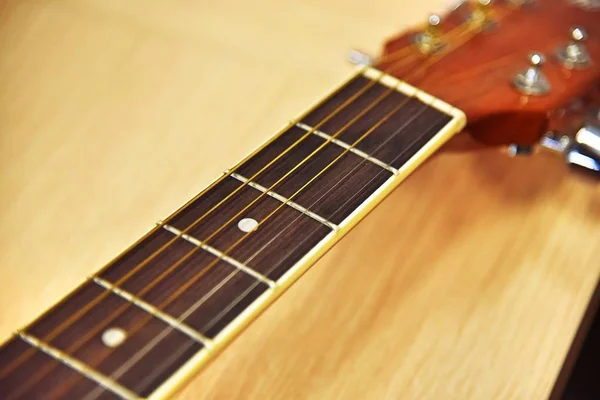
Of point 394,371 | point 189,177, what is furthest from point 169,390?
point 189,177

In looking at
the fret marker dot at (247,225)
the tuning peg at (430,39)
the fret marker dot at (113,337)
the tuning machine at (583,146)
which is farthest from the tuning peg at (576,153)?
the fret marker dot at (113,337)

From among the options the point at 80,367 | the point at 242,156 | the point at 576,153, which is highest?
the point at 576,153

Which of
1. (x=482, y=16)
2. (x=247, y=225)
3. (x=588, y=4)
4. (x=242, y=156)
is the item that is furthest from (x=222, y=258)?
(x=588, y=4)

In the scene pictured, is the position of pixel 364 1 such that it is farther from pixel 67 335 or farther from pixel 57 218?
pixel 67 335

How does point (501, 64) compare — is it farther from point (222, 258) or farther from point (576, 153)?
point (222, 258)

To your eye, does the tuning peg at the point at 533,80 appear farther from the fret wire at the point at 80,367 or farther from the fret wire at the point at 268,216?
the fret wire at the point at 80,367

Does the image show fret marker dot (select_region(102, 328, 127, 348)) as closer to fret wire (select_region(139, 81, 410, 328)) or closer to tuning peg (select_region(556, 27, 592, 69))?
fret wire (select_region(139, 81, 410, 328))

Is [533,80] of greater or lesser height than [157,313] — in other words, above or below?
above
